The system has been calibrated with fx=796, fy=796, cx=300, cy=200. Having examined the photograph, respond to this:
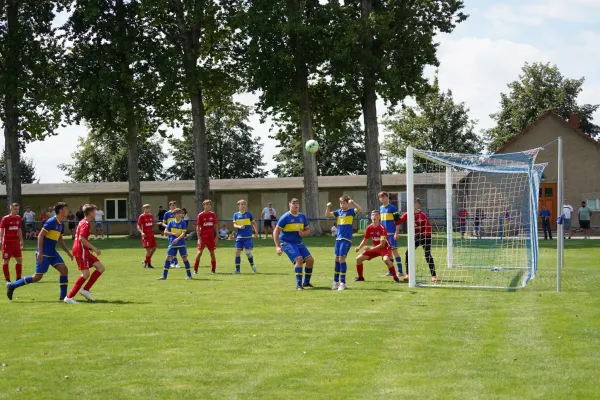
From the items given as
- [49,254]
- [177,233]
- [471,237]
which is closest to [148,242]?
[177,233]

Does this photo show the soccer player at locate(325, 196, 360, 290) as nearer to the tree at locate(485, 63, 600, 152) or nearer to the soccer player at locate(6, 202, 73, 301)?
the soccer player at locate(6, 202, 73, 301)

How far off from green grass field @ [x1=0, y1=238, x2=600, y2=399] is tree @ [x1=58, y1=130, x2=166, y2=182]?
61693 mm

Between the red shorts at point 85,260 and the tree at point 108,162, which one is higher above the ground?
the tree at point 108,162

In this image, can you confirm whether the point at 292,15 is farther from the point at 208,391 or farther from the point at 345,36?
the point at 208,391

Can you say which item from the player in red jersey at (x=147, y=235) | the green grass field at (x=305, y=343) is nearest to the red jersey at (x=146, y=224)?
the player in red jersey at (x=147, y=235)

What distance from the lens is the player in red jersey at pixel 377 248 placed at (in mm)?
17438

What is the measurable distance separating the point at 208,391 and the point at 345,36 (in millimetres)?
32379

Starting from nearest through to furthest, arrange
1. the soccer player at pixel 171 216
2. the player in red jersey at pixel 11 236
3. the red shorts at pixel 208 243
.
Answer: the player in red jersey at pixel 11 236, the red shorts at pixel 208 243, the soccer player at pixel 171 216

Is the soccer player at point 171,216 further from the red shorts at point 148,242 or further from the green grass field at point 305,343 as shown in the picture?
the green grass field at point 305,343

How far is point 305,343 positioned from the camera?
32.0 feet

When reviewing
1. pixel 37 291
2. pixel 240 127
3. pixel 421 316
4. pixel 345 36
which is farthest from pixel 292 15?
pixel 240 127

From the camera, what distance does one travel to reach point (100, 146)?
260ft

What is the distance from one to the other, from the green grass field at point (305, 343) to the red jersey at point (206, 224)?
4.87 m

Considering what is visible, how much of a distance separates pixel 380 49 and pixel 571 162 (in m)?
14.4
